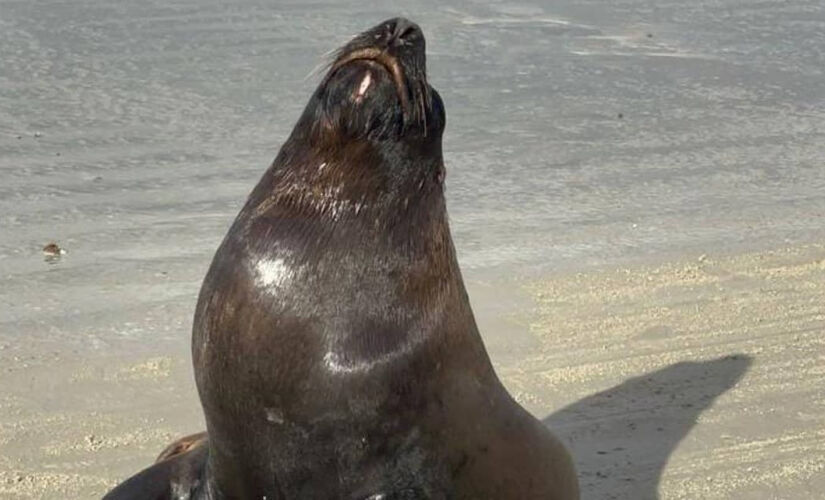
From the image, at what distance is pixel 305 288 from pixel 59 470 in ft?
5.61

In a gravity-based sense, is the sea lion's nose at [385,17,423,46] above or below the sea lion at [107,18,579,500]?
above

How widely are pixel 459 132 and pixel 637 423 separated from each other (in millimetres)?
3466

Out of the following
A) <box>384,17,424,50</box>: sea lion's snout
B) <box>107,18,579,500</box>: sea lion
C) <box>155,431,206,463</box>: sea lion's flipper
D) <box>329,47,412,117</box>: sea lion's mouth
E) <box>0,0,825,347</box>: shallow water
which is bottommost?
<box>0,0,825,347</box>: shallow water

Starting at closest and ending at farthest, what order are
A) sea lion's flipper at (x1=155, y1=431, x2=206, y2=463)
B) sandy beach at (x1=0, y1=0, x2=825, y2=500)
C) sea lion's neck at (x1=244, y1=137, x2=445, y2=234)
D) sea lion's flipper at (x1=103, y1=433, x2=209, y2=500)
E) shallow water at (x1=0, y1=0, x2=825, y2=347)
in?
sea lion's neck at (x1=244, y1=137, x2=445, y2=234)
sea lion's flipper at (x1=103, y1=433, x2=209, y2=500)
sea lion's flipper at (x1=155, y1=431, x2=206, y2=463)
sandy beach at (x1=0, y1=0, x2=825, y2=500)
shallow water at (x1=0, y1=0, x2=825, y2=347)

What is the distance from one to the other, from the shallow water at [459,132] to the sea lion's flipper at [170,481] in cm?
170

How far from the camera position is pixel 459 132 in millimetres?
9039

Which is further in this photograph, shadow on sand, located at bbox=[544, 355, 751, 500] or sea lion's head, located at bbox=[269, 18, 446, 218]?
shadow on sand, located at bbox=[544, 355, 751, 500]

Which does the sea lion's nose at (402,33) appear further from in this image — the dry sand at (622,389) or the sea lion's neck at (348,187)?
the dry sand at (622,389)

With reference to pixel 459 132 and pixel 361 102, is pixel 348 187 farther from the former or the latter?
pixel 459 132

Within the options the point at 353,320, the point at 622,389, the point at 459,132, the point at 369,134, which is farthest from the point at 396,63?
the point at 459,132

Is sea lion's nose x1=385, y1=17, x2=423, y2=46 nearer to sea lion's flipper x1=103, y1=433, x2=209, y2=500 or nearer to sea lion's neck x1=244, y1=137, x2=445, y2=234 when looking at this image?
sea lion's neck x1=244, y1=137, x2=445, y2=234

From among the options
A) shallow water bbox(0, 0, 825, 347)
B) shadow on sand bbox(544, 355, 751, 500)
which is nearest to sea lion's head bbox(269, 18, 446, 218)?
shadow on sand bbox(544, 355, 751, 500)

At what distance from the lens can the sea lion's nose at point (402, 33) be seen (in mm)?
3961

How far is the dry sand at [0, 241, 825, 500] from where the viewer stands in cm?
539
